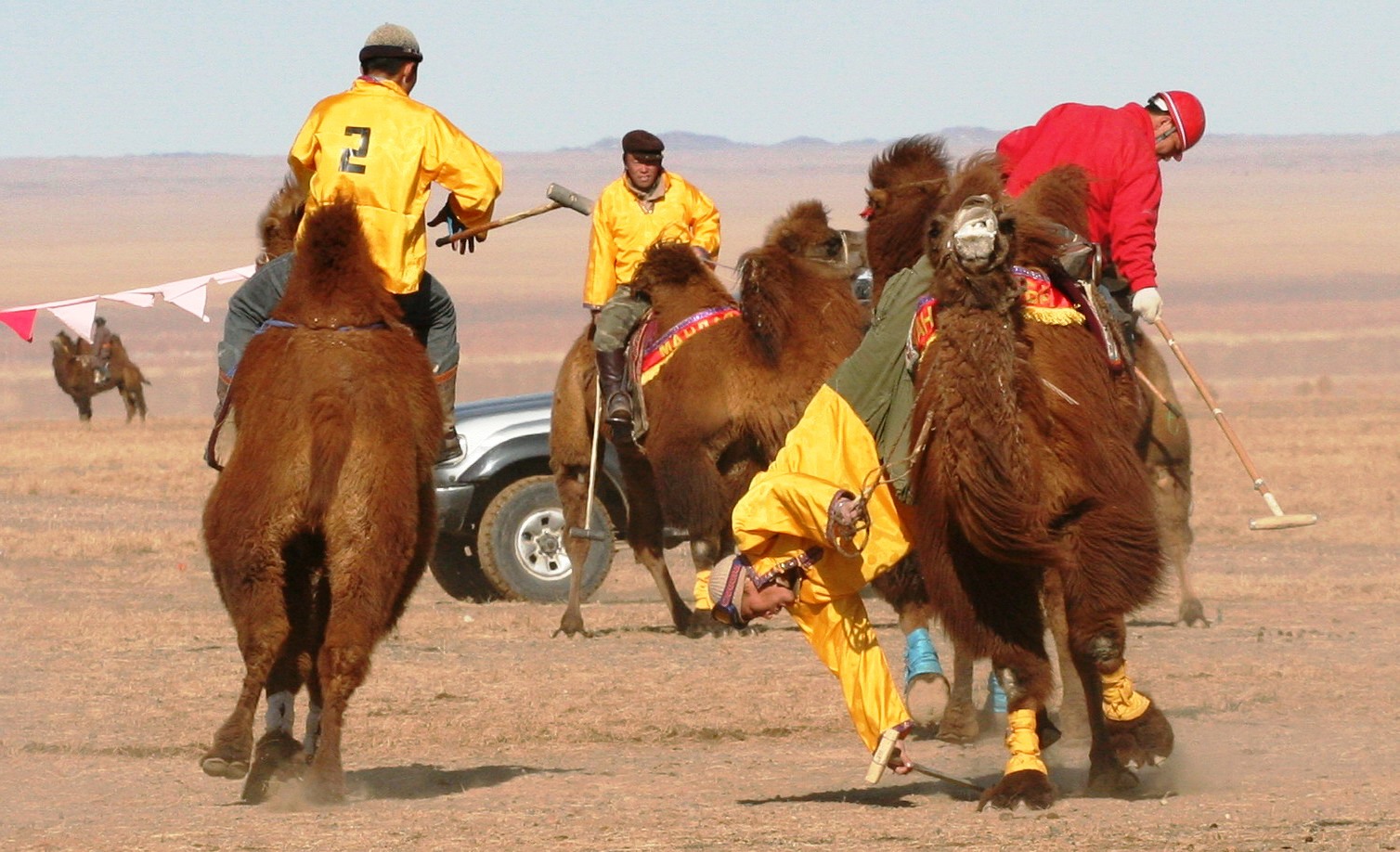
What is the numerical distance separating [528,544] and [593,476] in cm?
190

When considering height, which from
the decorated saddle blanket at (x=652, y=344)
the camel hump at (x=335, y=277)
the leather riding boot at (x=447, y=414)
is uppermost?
the camel hump at (x=335, y=277)

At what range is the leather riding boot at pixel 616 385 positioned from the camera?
12578 millimetres

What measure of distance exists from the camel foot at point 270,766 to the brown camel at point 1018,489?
2.12 meters

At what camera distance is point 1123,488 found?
6.91 m

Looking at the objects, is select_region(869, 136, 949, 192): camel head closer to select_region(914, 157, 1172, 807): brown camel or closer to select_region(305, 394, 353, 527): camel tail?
select_region(914, 157, 1172, 807): brown camel

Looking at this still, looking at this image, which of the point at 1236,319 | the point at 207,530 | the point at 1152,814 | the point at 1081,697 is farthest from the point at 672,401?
the point at 1236,319

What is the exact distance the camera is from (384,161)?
324 inches

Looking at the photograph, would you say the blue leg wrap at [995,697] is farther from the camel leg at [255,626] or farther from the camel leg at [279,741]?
the camel leg at [255,626]

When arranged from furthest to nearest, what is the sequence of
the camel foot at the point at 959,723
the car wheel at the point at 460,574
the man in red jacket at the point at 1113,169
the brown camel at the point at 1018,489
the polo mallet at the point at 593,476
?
the car wheel at the point at 460,574
the polo mallet at the point at 593,476
the camel foot at the point at 959,723
the man in red jacket at the point at 1113,169
the brown camel at the point at 1018,489

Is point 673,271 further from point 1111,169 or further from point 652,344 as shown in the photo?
point 1111,169

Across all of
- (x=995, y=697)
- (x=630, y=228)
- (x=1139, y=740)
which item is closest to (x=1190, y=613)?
(x=630, y=228)

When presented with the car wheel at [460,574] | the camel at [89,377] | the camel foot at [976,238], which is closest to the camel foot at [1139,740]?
the camel foot at [976,238]

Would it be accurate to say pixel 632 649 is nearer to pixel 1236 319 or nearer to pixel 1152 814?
pixel 1152 814

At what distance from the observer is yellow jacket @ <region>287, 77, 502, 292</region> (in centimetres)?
820
